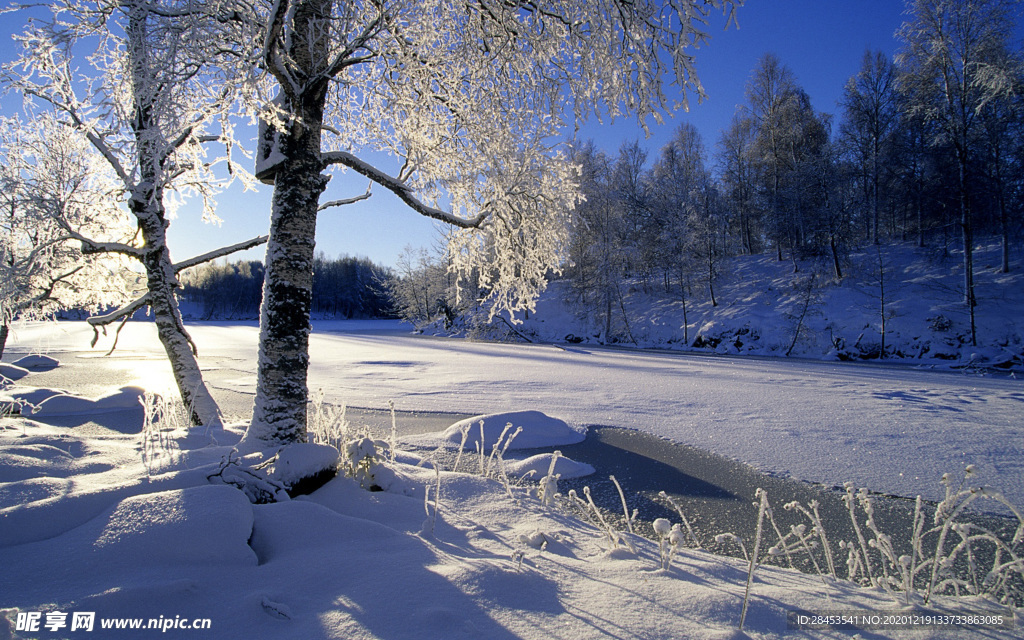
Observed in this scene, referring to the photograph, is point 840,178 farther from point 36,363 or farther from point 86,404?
point 36,363

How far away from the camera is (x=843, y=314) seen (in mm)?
20906

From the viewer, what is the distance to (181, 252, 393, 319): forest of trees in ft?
269

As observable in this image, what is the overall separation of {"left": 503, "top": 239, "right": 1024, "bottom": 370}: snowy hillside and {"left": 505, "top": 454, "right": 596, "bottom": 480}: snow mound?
17.1m

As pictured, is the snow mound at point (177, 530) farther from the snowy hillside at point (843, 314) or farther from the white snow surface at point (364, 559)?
the snowy hillside at point (843, 314)

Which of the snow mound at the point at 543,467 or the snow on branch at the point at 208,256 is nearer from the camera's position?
the snow mound at the point at 543,467

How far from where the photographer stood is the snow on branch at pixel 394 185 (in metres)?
4.12

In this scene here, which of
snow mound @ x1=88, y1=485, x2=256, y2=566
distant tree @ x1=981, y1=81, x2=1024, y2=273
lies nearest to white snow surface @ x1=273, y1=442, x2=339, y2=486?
snow mound @ x1=88, y1=485, x2=256, y2=566

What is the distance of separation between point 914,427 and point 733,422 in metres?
2.41

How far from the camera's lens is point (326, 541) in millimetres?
2250

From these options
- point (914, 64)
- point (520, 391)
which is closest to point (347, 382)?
point (520, 391)

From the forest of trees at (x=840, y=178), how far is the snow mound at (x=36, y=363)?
20232 millimetres

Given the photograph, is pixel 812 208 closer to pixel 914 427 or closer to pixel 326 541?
pixel 914 427

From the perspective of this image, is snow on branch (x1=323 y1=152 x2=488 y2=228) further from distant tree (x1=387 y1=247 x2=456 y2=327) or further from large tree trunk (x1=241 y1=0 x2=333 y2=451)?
distant tree (x1=387 y1=247 x2=456 y2=327)

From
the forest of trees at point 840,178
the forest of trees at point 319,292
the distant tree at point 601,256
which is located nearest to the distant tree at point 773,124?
the forest of trees at point 840,178
